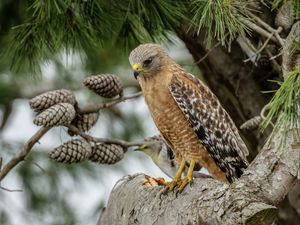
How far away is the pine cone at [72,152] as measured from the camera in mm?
4605

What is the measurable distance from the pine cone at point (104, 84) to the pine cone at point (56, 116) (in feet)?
0.80

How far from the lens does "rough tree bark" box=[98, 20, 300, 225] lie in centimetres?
341

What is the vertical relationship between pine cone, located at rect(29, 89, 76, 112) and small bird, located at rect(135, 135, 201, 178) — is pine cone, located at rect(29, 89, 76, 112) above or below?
above

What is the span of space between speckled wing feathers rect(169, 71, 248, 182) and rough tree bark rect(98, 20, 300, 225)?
7.7 inches

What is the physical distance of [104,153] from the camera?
4.79 m

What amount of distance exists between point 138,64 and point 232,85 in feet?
1.75

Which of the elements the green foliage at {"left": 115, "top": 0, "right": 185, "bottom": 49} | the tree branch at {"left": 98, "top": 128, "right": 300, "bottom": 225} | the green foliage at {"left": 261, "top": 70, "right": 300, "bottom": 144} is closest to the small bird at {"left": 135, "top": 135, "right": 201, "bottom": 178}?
the green foliage at {"left": 115, "top": 0, "right": 185, "bottom": 49}

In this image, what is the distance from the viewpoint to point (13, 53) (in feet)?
15.9

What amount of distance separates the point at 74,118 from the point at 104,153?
222 millimetres

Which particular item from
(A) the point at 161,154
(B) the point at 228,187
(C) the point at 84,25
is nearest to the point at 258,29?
(C) the point at 84,25

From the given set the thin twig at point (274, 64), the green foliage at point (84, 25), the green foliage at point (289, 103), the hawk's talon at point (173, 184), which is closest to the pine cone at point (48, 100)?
the green foliage at point (84, 25)

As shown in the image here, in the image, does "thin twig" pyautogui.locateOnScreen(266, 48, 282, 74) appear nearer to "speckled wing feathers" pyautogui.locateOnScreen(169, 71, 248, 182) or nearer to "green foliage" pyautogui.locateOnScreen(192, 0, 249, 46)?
"speckled wing feathers" pyautogui.locateOnScreen(169, 71, 248, 182)

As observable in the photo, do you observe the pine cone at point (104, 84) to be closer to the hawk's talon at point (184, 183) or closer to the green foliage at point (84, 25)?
the green foliage at point (84, 25)

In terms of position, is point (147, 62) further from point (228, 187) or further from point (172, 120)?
point (228, 187)
